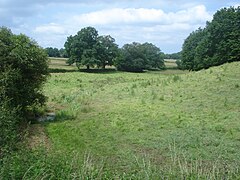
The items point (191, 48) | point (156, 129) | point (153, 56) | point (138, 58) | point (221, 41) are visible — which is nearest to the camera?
point (156, 129)

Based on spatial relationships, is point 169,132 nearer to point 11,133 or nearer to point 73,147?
point 73,147

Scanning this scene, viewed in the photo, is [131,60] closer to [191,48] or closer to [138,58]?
[138,58]

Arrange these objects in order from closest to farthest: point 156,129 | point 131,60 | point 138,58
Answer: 1. point 156,129
2. point 131,60
3. point 138,58

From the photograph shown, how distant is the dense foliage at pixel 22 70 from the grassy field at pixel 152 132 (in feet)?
5.53

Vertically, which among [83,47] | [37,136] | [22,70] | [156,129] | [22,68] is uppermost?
[83,47]

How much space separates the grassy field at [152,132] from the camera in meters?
8.52

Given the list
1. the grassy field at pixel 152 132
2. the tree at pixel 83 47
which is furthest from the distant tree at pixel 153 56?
the grassy field at pixel 152 132

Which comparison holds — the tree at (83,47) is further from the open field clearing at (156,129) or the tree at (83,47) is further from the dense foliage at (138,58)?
the open field clearing at (156,129)

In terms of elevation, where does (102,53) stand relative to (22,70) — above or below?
above

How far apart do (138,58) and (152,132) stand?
62.2m

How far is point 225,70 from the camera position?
30.5 meters

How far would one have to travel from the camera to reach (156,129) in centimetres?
1576

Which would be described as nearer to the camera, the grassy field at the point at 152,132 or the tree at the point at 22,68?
the grassy field at the point at 152,132

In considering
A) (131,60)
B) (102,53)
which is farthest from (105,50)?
(131,60)
